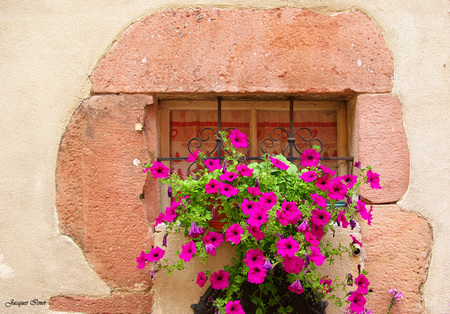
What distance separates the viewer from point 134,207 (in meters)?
1.82

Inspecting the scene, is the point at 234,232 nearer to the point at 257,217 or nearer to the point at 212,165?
the point at 257,217

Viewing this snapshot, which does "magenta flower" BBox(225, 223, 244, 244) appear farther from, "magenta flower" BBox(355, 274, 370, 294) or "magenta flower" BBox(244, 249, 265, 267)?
"magenta flower" BBox(355, 274, 370, 294)

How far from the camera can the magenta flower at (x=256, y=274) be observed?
1377mm

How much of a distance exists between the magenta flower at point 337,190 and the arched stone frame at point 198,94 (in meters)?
0.46

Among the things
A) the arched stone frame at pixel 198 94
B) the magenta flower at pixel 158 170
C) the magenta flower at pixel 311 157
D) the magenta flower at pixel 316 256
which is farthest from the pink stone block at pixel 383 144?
the magenta flower at pixel 158 170

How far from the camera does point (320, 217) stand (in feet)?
4.66

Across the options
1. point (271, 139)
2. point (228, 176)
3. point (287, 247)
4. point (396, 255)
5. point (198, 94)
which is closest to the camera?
point (287, 247)

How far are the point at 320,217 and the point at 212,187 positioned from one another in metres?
0.46

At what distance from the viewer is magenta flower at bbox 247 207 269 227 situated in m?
1.35

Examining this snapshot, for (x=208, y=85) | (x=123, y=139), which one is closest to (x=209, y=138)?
(x=208, y=85)

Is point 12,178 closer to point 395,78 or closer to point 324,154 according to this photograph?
point 324,154

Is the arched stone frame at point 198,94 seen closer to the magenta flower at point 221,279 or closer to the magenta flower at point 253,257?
the magenta flower at point 221,279

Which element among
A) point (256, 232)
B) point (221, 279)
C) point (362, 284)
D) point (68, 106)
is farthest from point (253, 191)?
point (68, 106)

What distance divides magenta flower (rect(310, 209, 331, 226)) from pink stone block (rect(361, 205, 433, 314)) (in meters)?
0.52
